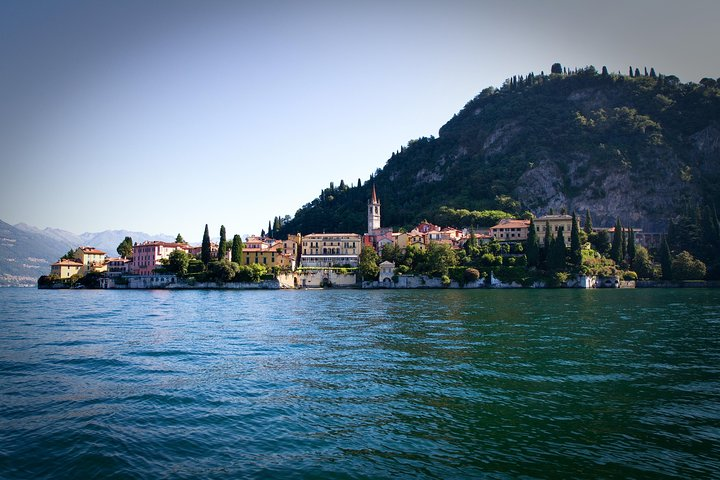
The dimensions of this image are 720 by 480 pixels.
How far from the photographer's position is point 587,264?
83.1 m

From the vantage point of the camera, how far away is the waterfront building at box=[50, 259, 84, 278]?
109 meters

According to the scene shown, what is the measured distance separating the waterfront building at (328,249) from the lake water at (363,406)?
256ft

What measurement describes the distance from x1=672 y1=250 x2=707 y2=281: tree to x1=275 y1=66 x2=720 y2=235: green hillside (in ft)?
147

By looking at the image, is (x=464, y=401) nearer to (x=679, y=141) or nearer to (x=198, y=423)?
(x=198, y=423)

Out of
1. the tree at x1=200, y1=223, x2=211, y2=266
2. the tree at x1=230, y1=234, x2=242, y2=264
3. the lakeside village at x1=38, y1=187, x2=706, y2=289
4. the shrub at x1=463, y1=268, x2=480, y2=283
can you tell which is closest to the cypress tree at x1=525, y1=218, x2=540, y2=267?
the lakeside village at x1=38, y1=187, x2=706, y2=289

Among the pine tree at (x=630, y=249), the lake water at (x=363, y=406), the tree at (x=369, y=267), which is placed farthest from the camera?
the pine tree at (x=630, y=249)

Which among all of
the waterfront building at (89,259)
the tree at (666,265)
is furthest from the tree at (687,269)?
the waterfront building at (89,259)

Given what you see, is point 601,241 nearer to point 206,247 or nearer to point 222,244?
point 222,244

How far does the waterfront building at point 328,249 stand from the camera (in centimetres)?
10325

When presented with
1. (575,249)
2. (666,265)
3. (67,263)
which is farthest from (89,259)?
(666,265)

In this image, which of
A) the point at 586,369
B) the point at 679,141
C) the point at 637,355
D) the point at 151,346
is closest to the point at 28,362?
the point at 151,346

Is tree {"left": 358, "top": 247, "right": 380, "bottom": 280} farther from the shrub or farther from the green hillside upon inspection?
the green hillside

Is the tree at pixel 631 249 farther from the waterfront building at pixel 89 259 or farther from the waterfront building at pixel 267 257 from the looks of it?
the waterfront building at pixel 89 259

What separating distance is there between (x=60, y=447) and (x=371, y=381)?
865cm
